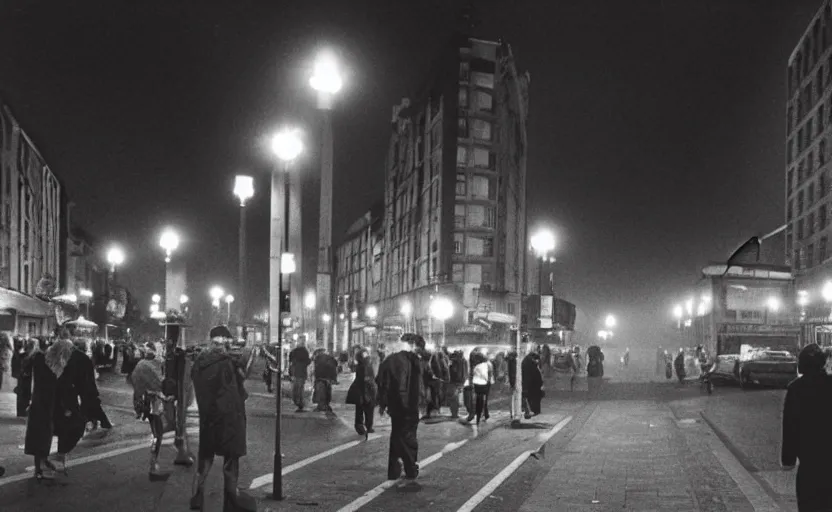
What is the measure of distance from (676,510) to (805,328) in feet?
207

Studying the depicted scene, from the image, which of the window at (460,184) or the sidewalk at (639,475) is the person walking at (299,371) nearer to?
the sidewalk at (639,475)

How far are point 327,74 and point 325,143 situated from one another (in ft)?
97.4

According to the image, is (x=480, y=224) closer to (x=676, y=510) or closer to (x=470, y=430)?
(x=470, y=430)

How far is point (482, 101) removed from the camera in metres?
67.3

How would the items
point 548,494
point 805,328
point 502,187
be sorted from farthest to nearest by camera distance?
1. point 502,187
2. point 805,328
3. point 548,494

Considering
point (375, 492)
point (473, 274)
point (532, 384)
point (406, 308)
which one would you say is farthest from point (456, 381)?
point (406, 308)

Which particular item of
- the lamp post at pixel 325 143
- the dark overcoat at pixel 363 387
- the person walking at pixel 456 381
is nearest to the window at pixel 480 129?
the lamp post at pixel 325 143

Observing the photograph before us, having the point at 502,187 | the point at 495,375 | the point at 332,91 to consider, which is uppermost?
the point at 502,187

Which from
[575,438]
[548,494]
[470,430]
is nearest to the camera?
[548,494]

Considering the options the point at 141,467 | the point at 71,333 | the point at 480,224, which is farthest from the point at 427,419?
the point at 480,224

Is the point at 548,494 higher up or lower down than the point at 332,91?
→ lower down

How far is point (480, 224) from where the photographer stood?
221ft

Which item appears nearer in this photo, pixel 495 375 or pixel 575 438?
pixel 575 438

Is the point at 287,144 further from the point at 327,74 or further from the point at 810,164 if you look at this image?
the point at 810,164
